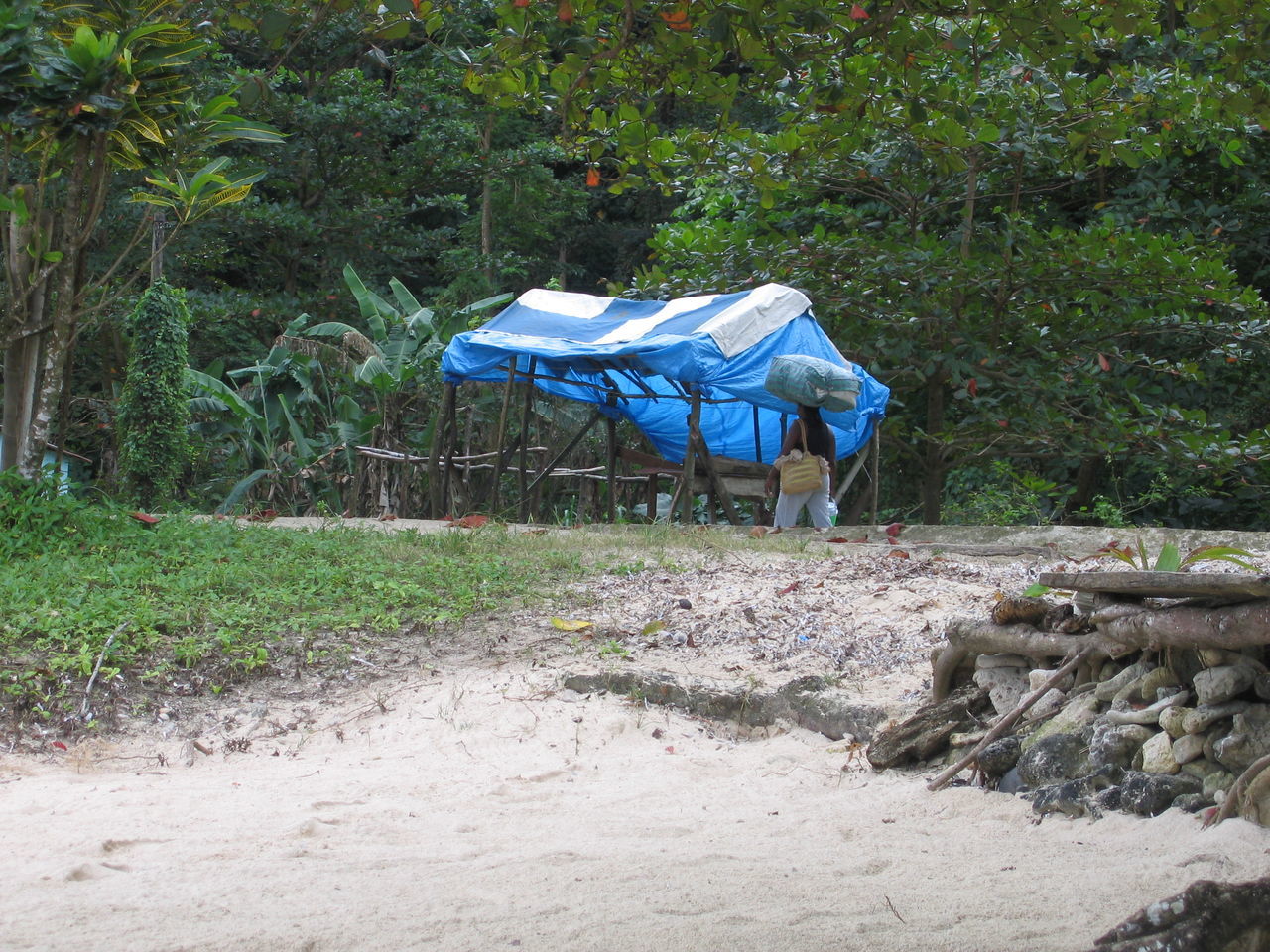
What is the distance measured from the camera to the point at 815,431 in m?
9.16

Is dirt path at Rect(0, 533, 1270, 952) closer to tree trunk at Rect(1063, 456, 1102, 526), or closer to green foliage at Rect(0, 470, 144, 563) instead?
green foliage at Rect(0, 470, 144, 563)

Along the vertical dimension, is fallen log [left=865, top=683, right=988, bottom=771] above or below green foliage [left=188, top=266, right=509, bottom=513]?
below

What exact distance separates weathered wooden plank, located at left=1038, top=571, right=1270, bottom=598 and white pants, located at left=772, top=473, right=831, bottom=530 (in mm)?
5521

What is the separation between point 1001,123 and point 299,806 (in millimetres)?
7898

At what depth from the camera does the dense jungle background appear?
12.1 ft

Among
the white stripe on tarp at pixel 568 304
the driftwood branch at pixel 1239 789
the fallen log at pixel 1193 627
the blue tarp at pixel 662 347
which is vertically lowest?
the driftwood branch at pixel 1239 789

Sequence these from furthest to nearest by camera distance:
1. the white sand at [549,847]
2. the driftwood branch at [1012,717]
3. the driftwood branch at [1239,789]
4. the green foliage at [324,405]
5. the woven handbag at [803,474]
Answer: the green foliage at [324,405] < the woven handbag at [803,474] < the driftwood branch at [1012,717] < the driftwood branch at [1239,789] < the white sand at [549,847]

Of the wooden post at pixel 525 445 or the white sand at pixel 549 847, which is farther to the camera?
the wooden post at pixel 525 445

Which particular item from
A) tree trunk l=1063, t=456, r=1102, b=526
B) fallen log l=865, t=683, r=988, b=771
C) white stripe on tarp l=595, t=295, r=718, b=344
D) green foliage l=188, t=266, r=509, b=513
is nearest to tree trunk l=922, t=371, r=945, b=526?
tree trunk l=1063, t=456, r=1102, b=526

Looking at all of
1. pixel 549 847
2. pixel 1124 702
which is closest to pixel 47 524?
pixel 549 847

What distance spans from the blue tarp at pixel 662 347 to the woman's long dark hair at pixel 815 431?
0.66 metres

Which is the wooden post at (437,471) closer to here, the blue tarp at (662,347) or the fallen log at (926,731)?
the blue tarp at (662,347)

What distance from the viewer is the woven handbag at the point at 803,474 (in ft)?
29.4

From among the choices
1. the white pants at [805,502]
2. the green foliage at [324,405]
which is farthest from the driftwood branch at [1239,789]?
the green foliage at [324,405]
